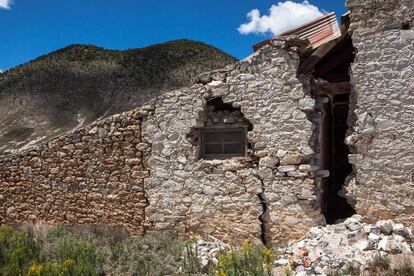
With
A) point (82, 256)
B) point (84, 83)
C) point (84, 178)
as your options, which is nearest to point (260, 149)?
point (82, 256)

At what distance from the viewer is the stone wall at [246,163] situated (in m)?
6.80

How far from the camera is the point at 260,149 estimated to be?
7090 mm

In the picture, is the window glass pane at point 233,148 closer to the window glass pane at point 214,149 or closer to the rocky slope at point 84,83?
the window glass pane at point 214,149

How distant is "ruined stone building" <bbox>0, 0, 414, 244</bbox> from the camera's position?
634 centimetres

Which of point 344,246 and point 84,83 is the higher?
point 84,83

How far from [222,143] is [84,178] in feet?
10.3

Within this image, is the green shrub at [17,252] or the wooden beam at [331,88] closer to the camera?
the green shrub at [17,252]

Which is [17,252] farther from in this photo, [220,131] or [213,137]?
[220,131]

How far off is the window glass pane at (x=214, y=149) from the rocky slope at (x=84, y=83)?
24558 millimetres

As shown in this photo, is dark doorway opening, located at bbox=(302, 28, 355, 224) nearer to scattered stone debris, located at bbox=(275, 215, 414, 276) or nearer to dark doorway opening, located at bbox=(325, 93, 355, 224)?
dark doorway opening, located at bbox=(325, 93, 355, 224)

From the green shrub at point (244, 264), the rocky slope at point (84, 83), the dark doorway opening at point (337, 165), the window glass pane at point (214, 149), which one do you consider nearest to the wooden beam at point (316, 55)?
the dark doorway opening at point (337, 165)

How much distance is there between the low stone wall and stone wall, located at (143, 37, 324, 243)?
378mm

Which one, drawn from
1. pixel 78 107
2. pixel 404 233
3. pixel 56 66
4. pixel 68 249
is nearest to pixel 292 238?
pixel 404 233

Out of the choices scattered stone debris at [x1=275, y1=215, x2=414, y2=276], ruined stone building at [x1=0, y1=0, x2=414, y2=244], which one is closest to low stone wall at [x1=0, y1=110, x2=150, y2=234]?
ruined stone building at [x1=0, y1=0, x2=414, y2=244]
